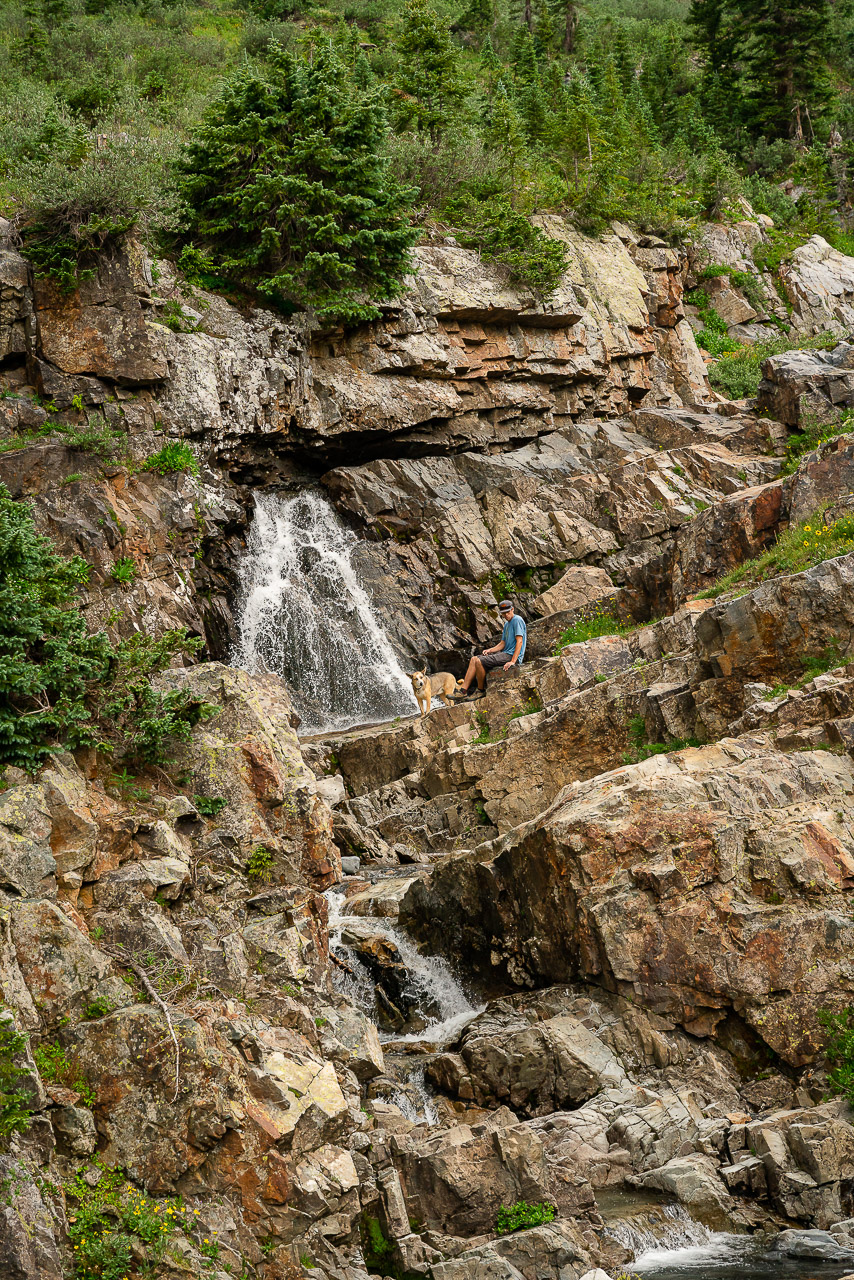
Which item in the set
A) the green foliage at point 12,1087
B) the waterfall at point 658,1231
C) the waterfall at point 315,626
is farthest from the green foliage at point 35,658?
the waterfall at point 315,626

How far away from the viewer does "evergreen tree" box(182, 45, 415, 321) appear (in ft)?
90.9

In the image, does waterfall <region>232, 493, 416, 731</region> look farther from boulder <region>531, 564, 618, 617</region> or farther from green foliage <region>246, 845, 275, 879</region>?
green foliage <region>246, 845, 275, 879</region>

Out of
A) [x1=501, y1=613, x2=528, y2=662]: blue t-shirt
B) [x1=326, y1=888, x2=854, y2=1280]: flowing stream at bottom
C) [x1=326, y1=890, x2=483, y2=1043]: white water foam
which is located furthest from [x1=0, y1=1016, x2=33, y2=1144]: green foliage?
Result: [x1=501, y1=613, x2=528, y2=662]: blue t-shirt

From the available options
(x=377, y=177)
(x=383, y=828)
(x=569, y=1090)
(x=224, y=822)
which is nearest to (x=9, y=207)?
(x=377, y=177)

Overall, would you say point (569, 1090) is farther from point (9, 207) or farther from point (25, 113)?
point (25, 113)

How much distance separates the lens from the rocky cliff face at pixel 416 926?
912cm

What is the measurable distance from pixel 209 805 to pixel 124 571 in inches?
454

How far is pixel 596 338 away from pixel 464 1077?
90.7 feet

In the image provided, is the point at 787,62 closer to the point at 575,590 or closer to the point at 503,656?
the point at 575,590

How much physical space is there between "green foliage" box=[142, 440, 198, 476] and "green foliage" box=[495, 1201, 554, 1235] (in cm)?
1937

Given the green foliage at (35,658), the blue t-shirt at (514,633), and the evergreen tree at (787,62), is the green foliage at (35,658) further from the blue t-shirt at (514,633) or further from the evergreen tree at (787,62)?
the evergreen tree at (787,62)

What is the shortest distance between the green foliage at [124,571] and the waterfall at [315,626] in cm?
406

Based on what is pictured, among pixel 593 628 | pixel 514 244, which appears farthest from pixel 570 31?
pixel 593 628

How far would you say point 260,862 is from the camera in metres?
12.3
